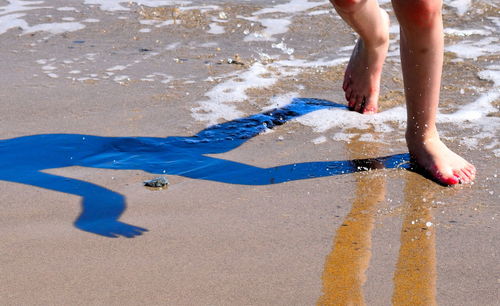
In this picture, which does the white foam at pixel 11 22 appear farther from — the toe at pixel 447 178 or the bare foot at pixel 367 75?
the toe at pixel 447 178

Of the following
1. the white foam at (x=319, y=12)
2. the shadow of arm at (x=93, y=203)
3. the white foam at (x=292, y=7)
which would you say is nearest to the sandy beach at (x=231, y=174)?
the shadow of arm at (x=93, y=203)

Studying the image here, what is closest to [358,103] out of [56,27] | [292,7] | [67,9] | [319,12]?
[319,12]

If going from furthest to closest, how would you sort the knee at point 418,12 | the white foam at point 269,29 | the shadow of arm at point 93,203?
the white foam at point 269,29, the knee at point 418,12, the shadow of arm at point 93,203

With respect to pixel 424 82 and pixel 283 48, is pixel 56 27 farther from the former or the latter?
pixel 424 82

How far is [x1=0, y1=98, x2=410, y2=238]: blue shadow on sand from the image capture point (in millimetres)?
2539

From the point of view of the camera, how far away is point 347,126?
320 centimetres

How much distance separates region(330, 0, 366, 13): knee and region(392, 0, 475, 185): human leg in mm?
443

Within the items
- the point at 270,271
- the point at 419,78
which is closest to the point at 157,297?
the point at 270,271

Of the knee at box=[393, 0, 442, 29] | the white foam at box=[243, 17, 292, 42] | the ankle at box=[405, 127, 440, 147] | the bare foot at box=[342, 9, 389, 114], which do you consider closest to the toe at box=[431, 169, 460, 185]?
the ankle at box=[405, 127, 440, 147]

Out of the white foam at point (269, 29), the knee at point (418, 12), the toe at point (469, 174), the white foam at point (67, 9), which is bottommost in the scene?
the white foam at point (269, 29)

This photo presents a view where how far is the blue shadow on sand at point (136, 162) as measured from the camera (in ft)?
8.33

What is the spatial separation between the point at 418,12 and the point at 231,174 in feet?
2.84

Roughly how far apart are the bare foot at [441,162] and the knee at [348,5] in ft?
2.07

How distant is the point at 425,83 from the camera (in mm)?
2656
